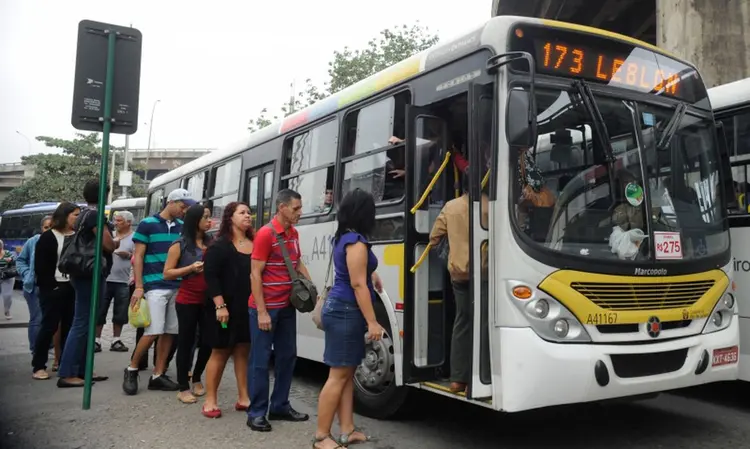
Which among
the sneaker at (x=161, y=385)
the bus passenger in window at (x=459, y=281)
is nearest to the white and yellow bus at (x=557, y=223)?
the bus passenger in window at (x=459, y=281)

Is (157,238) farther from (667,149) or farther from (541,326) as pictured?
(667,149)

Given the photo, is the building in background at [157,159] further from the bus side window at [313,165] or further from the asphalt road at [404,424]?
the asphalt road at [404,424]

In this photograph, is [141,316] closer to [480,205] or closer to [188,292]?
[188,292]

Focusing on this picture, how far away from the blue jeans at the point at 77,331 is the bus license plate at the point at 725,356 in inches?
215

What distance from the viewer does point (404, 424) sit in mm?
5293

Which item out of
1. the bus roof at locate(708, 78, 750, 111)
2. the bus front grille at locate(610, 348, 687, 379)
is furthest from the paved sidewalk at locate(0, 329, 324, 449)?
the bus roof at locate(708, 78, 750, 111)

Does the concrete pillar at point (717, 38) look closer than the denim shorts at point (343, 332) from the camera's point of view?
No

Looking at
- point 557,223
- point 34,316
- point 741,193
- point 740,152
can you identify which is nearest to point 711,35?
point 740,152

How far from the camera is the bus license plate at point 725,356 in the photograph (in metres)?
4.59

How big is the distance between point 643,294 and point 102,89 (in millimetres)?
4608

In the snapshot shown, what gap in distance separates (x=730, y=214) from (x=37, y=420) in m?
6.09

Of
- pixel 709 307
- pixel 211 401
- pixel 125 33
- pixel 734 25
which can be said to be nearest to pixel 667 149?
pixel 709 307

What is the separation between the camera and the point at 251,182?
26.8 feet

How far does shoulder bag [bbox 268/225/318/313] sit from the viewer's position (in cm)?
485
